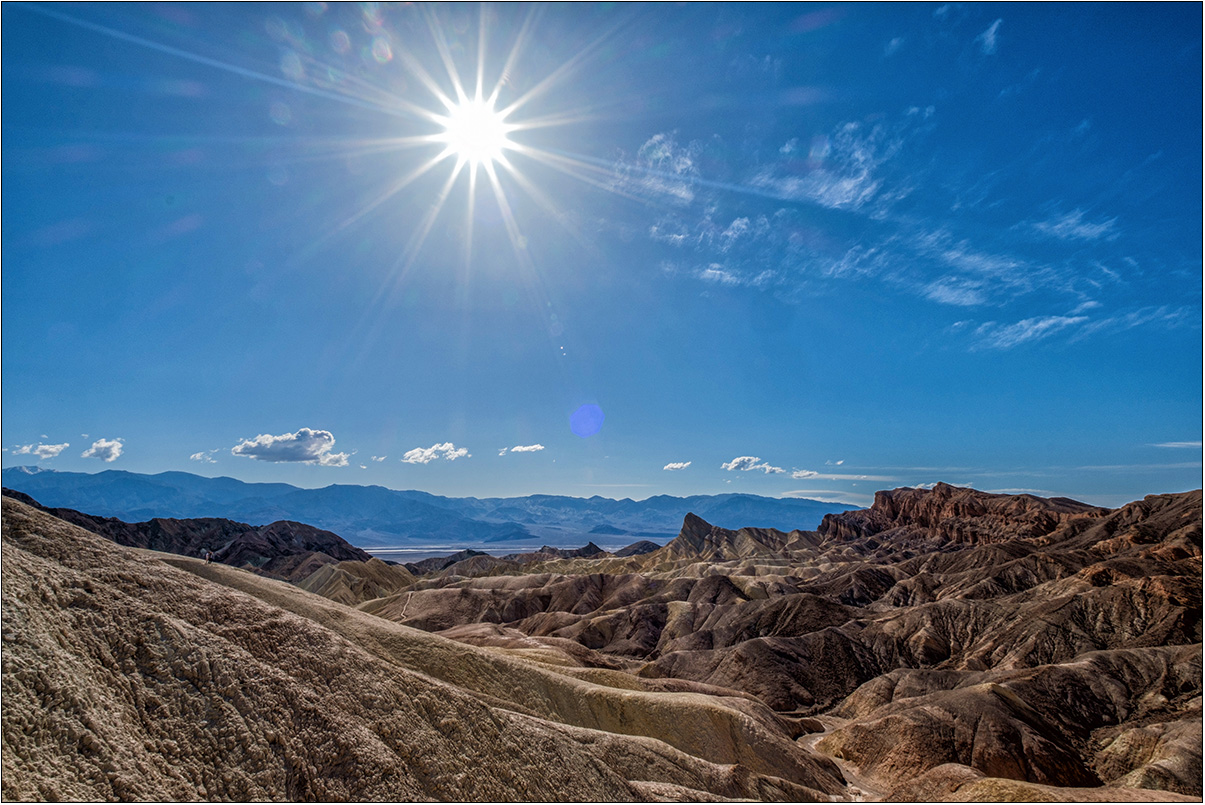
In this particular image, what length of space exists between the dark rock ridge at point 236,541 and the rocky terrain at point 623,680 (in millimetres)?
35792

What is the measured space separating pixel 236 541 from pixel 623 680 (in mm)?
148745

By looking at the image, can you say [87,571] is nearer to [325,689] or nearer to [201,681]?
[201,681]

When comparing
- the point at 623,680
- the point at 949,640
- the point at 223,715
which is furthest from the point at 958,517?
the point at 223,715

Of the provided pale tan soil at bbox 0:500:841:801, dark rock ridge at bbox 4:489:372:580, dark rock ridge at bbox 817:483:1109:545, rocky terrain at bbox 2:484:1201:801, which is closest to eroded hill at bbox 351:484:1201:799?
rocky terrain at bbox 2:484:1201:801

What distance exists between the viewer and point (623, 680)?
4481 centimetres

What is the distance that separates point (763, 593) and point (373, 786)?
99.1 meters

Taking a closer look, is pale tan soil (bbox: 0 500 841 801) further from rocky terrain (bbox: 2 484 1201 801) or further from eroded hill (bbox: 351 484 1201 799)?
eroded hill (bbox: 351 484 1201 799)

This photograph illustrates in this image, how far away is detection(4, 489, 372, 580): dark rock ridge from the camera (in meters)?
128

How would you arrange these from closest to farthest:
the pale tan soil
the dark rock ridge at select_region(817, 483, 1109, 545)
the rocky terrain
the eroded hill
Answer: the pale tan soil, the rocky terrain, the eroded hill, the dark rock ridge at select_region(817, 483, 1109, 545)

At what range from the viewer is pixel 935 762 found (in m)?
41.8

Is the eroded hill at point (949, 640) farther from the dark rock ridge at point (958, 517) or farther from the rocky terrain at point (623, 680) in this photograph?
the dark rock ridge at point (958, 517)

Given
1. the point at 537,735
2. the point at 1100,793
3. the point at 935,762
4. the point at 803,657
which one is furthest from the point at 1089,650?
the point at 537,735

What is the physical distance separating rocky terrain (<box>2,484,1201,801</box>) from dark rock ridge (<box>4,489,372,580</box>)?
35.8 metres

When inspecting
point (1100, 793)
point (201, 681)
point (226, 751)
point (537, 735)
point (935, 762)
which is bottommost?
point (935, 762)
